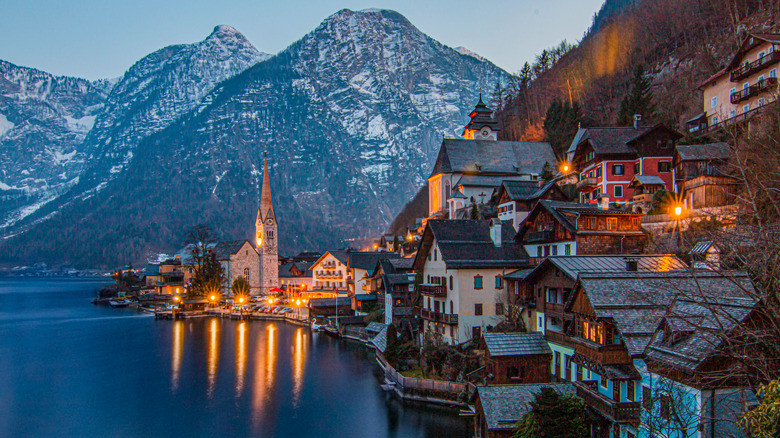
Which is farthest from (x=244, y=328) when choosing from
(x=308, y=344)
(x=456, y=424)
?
(x=456, y=424)

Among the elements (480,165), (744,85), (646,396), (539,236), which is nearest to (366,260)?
(480,165)

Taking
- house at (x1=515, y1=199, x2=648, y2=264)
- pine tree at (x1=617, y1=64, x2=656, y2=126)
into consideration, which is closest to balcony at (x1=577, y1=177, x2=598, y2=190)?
pine tree at (x1=617, y1=64, x2=656, y2=126)

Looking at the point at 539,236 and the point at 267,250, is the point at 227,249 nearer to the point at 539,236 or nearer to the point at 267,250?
the point at 267,250

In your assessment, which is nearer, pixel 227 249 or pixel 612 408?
pixel 612 408

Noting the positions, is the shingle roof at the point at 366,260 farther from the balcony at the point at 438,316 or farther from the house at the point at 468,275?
the house at the point at 468,275

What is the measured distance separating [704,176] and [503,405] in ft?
72.1

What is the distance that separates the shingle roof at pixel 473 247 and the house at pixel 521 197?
5302 mm

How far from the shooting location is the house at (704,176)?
3225 cm

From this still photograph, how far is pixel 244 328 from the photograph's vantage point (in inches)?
Result: 2657

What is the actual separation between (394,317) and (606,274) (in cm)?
2618

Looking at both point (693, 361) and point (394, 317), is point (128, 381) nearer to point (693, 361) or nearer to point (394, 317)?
point (394, 317)

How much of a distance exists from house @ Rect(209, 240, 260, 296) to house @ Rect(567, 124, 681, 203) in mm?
71716

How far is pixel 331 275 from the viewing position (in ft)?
275

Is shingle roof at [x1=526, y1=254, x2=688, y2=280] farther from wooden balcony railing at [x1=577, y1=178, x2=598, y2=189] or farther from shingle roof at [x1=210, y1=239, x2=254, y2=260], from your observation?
shingle roof at [x1=210, y1=239, x2=254, y2=260]
